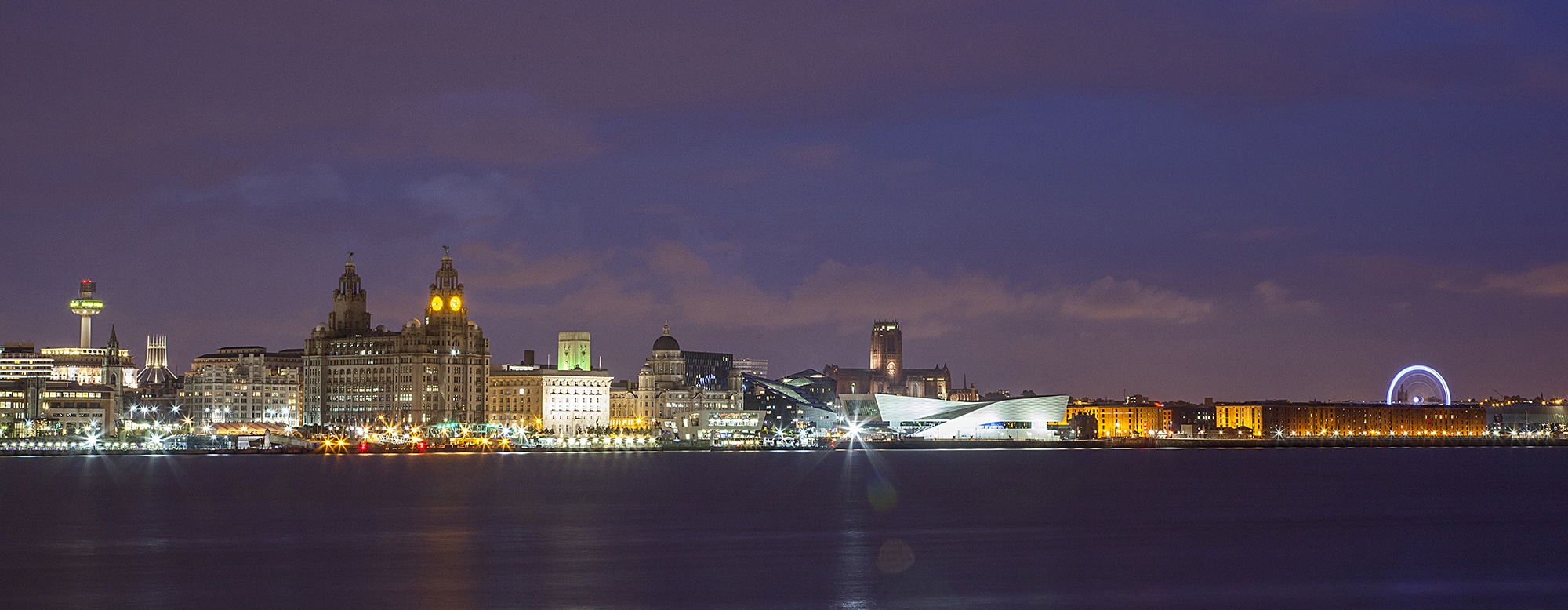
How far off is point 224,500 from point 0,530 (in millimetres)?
23582

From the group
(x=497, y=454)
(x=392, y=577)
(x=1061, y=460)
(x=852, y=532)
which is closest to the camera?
(x=392, y=577)

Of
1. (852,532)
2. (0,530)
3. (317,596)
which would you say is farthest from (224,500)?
(317,596)

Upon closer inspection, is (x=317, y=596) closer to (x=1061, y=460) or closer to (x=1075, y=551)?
(x=1075, y=551)

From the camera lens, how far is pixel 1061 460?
182 m

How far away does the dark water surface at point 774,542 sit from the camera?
46844 millimetres

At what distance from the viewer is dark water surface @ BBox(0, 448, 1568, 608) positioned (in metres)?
46.8

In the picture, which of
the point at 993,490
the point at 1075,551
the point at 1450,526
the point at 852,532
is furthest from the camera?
the point at 993,490

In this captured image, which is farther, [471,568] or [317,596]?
[471,568]

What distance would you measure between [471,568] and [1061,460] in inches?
5324

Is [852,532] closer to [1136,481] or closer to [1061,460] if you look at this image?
[1136,481]

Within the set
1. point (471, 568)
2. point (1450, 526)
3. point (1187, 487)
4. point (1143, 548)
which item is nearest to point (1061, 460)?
point (1187, 487)

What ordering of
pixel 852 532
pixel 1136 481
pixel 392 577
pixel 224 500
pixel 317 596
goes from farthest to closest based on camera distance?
pixel 1136 481, pixel 224 500, pixel 852 532, pixel 392 577, pixel 317 596

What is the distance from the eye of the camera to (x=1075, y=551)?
200ft

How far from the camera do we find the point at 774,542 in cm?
6378
